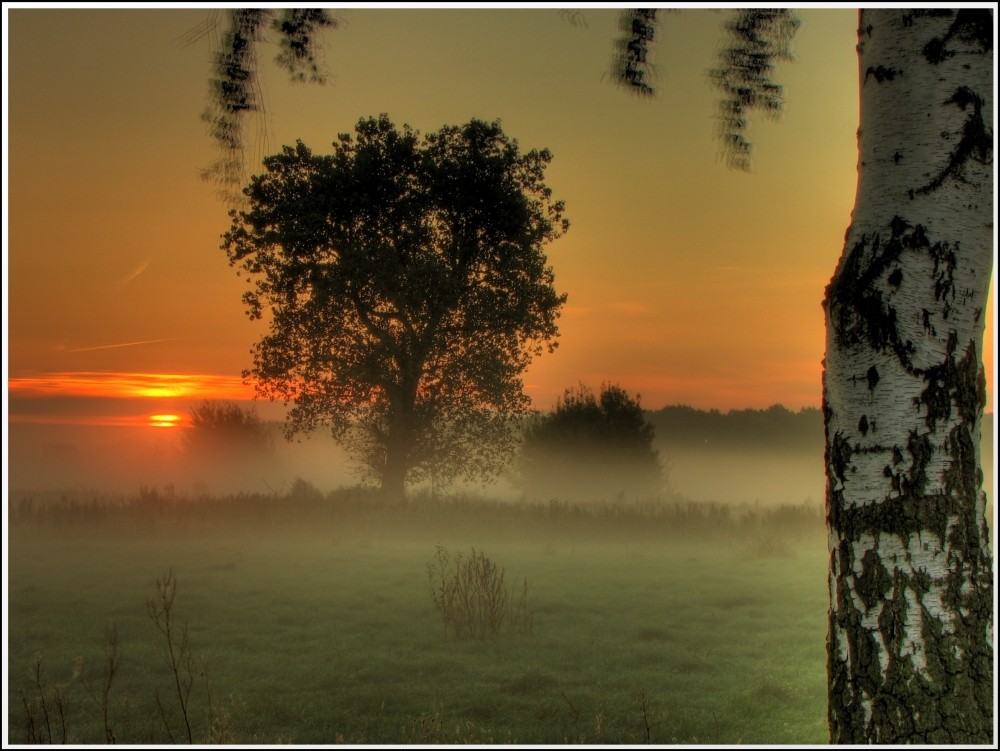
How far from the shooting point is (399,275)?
23.0 metres

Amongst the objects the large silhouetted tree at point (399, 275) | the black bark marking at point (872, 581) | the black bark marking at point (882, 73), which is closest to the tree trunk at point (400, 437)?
the large silhouetted tree at point (399, 275)

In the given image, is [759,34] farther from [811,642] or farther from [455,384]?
[455,384]

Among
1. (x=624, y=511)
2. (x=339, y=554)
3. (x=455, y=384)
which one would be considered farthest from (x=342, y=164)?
(x=624, y=511)

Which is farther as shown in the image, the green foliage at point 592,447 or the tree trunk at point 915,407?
the green foliage at point 592,447

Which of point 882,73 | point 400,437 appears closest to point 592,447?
point 400,437

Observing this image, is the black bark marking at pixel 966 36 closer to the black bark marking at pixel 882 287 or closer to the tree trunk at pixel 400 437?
the black bark marking at pixel 882 287

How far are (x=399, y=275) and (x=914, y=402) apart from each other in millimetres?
19097

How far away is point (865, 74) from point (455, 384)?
1983cm

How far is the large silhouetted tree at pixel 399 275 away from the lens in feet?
76.2

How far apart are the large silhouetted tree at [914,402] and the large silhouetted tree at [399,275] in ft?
60.3

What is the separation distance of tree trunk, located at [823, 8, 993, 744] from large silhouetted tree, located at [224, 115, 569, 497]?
18.4 meters

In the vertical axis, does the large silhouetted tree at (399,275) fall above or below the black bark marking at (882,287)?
above

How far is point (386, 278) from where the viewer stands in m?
23.0

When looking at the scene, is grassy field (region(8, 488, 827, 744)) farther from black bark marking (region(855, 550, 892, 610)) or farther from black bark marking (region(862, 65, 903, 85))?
black bark marking (region(862, 65, 903, 85))
